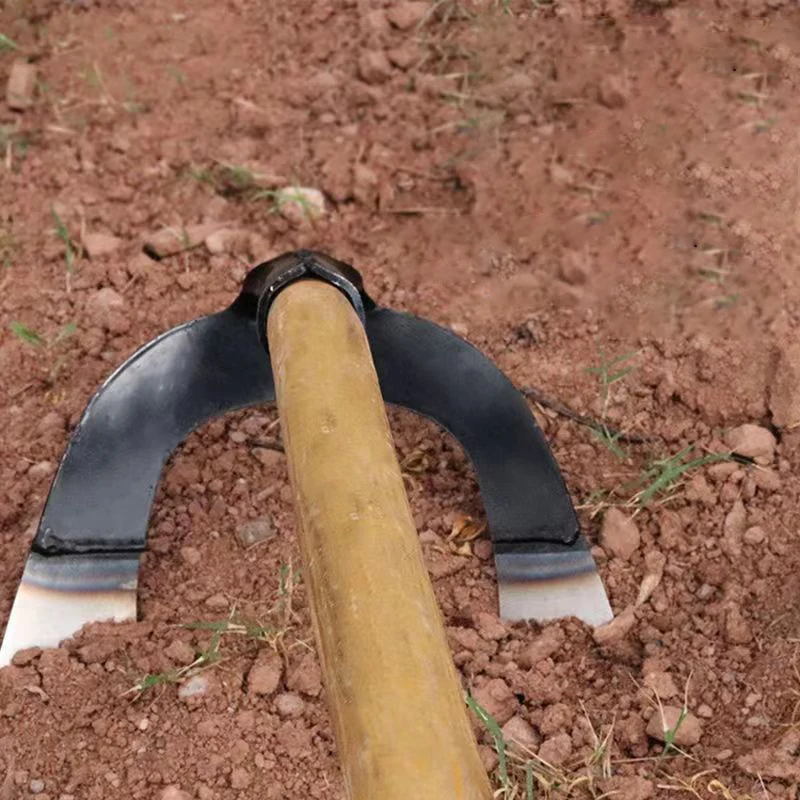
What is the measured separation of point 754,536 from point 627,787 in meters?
0.52

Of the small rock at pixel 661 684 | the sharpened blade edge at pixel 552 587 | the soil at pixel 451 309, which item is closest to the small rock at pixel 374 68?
the soil at pixel 451 309

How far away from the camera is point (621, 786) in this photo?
5.41 feet

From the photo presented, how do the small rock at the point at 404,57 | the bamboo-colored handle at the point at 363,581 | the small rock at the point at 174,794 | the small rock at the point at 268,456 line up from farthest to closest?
the small rock at the point at 404,57, the small rock at the point at 268,456, the small rock at the point at 174,794, the bamboo-colored handle at the point at 363,581

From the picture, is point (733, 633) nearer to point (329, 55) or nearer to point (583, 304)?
point (583, 304)

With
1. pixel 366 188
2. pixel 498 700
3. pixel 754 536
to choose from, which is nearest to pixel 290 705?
pixel 498 700

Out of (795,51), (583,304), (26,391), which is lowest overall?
(26,391)

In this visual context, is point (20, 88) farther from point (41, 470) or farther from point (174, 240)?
point (41, 470)

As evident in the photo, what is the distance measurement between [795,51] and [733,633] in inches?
57.5

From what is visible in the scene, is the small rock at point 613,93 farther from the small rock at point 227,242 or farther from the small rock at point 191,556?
the small rock at point 191,556

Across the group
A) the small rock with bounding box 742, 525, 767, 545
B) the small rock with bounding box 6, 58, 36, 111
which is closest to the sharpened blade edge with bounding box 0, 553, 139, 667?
the small rock with bounding box 742, 525, 767, 545

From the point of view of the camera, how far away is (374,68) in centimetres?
267

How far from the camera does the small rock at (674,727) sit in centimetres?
170

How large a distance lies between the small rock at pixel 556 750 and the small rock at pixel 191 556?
63cm

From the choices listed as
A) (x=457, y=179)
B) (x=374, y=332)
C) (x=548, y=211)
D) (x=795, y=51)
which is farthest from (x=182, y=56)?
(x=795, y=51)
